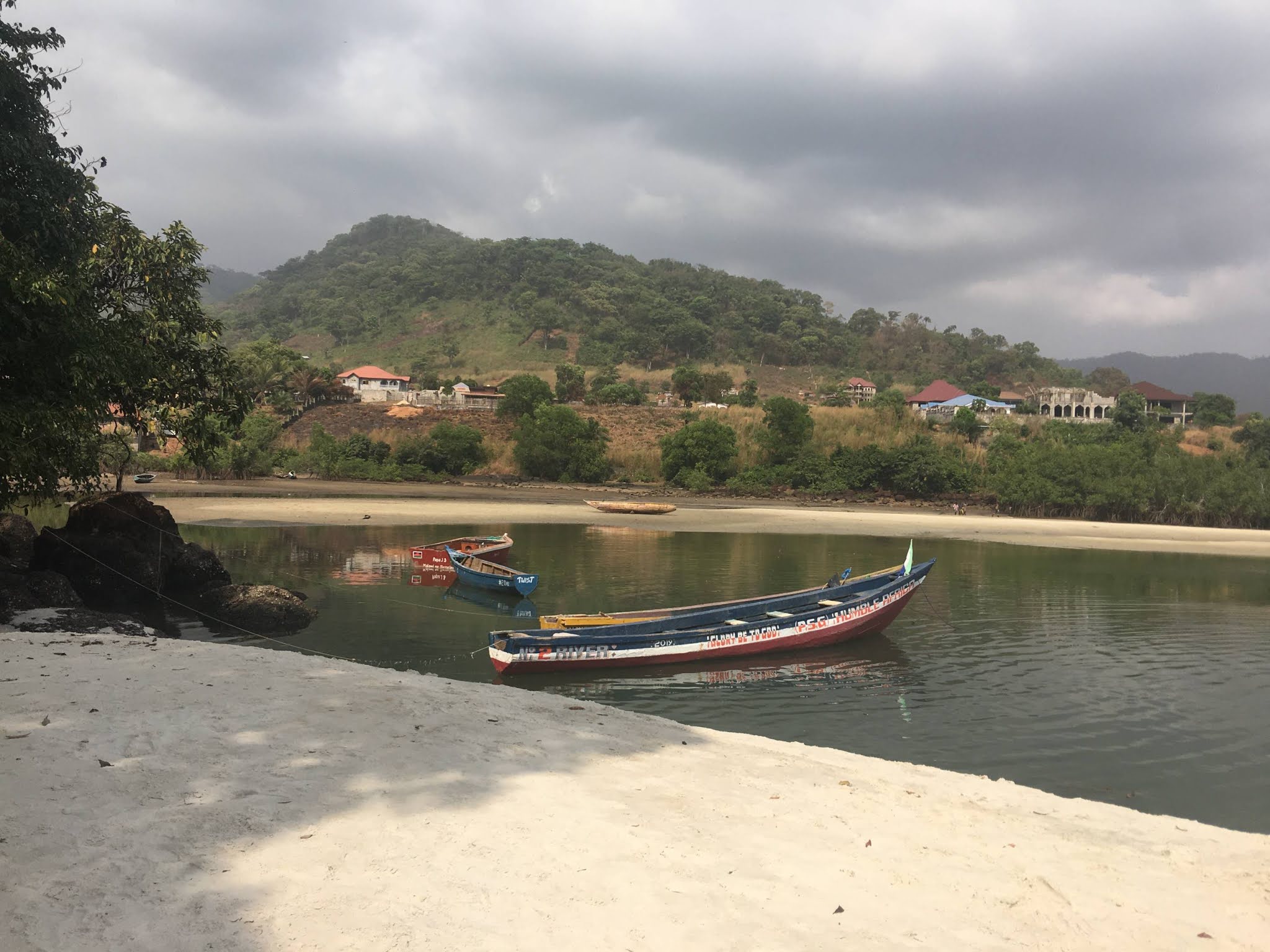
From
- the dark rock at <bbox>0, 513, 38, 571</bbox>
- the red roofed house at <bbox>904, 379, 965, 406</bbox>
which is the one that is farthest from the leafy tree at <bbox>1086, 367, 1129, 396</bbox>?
the dark rock at <bbox>0, 513, 38, 571</bbox>

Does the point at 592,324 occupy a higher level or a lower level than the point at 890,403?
higher

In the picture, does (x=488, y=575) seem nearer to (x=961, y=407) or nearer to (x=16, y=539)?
(x=16, y=539)

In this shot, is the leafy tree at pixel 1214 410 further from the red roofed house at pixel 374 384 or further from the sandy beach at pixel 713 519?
the red roofed house at pixel 374 384

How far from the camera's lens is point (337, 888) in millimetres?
5672


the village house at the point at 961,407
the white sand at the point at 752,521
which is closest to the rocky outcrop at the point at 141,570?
the white sand at the point at 752,521

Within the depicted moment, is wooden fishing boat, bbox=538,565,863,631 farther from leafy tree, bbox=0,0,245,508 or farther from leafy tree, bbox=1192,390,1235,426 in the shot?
leafy tree, bbox=1192,390,1235,426

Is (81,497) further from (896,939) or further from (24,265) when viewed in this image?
(896,939)

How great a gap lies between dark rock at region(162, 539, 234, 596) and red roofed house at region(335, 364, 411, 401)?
68.9 metres

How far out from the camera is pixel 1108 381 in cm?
12188

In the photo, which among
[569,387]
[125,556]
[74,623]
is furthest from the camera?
[569,387]

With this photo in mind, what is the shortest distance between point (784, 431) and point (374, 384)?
47352 mm

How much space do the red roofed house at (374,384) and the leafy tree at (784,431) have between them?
41.3 meters

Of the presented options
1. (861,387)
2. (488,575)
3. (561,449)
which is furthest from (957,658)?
(861,387)

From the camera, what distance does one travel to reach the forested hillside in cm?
12812
